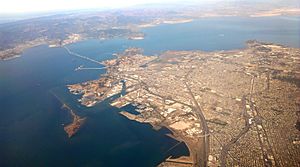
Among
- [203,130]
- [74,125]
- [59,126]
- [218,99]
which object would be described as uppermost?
[218,99]

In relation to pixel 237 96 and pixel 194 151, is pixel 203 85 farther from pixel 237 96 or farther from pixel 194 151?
pixel 194 151

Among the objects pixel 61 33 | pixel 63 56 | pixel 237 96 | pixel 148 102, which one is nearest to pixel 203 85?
pixel 237 96

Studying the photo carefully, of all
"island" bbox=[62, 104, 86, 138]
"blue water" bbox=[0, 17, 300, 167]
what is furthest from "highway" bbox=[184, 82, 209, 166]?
"island" bbox=[62, 104, 86, 138]

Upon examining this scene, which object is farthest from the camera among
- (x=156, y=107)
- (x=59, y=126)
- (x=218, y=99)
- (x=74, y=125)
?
(x=218, y=99)

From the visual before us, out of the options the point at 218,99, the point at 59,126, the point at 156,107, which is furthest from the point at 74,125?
the point at 218,99

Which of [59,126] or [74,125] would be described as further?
[59,126]

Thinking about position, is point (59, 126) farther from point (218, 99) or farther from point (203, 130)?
point (218, 99)

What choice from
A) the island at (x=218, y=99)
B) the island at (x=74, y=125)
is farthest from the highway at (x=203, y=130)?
the island at (x=74, y=125)

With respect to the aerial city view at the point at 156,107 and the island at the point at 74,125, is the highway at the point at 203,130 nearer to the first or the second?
the aerial city view at the point at 156,107

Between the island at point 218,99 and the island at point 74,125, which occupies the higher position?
the island at point 218,99
